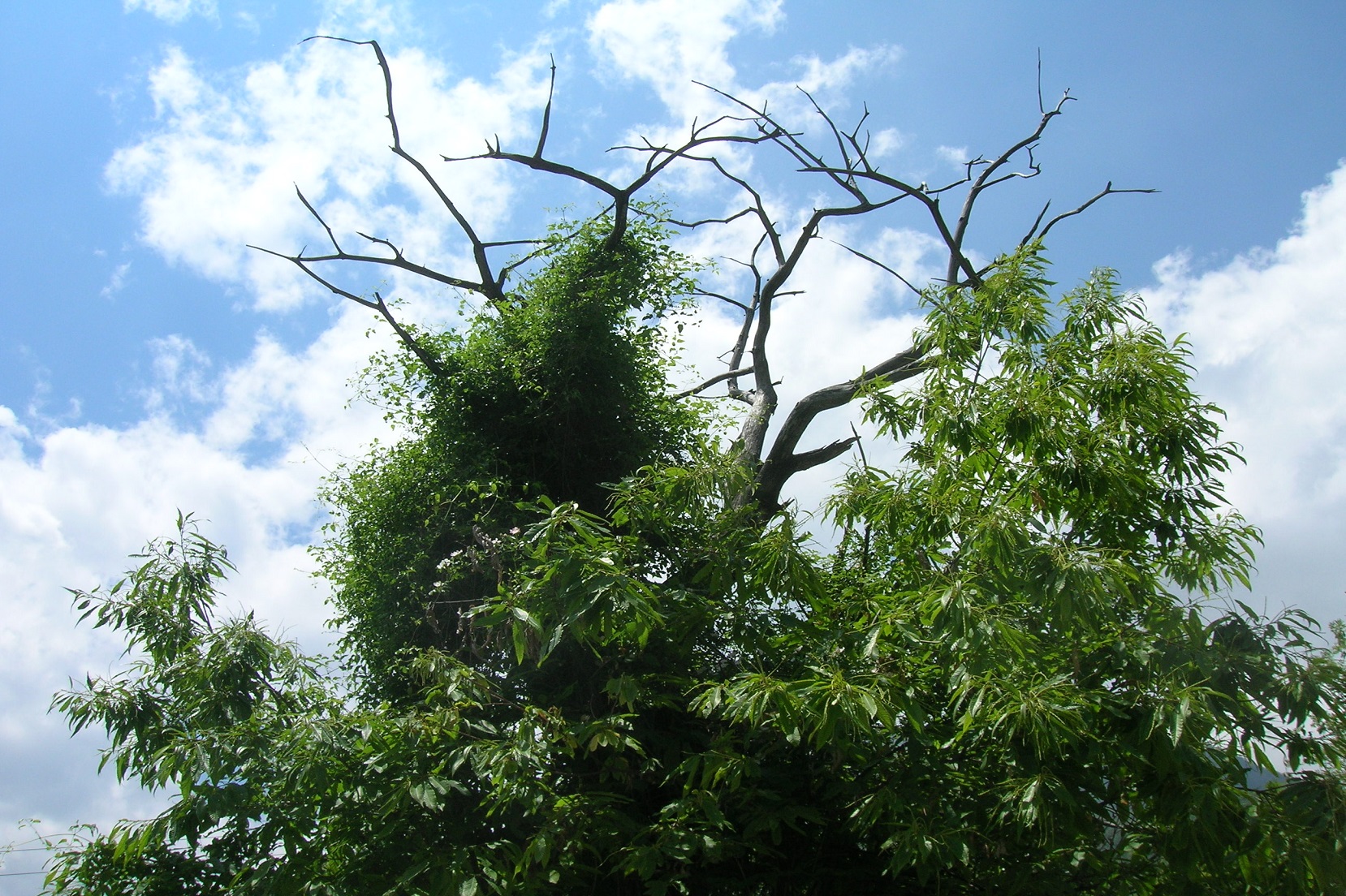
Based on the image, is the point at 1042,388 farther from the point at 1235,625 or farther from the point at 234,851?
the point at 234,851

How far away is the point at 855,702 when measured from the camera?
304 centimetres

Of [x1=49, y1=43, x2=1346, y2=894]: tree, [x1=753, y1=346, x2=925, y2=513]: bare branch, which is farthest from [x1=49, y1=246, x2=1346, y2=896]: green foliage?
[x1=753, y1=346, x2=925, y2=513]: bare branch

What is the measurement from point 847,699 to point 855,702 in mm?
61

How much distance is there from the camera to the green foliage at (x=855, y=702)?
10.6ft

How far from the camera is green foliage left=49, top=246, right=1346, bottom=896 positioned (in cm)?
324

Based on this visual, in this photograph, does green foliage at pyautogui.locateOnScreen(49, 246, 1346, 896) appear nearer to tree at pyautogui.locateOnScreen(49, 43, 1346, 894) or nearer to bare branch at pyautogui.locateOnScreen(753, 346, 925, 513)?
tree at pyautogui.locateOnScreen(49, 43, 1346, 894)

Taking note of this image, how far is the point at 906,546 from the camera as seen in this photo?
14.0ft

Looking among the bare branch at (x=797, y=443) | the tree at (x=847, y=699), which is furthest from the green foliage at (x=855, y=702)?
the bare branch at (x=797, y=443)

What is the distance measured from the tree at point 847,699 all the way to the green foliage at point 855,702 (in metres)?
0.02

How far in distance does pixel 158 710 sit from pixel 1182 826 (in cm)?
395

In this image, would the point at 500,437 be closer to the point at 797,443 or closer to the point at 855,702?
the point at 797,443

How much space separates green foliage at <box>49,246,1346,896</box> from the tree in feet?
0.05

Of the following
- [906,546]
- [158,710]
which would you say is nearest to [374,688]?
[158,710]

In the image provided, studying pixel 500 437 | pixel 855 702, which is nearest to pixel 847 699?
pixel 855 702
